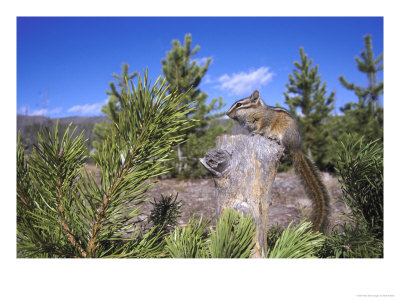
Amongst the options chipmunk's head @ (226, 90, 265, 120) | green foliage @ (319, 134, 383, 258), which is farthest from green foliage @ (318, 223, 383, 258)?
chipmunk's head @ (226, 90, 265, 120)

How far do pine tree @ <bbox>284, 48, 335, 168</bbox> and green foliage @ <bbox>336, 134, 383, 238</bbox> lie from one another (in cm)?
418

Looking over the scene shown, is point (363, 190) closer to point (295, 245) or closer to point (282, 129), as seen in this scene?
point (295, 245)

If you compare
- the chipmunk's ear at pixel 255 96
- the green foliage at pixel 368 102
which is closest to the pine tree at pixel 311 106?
the green foliage at pixel 368 102

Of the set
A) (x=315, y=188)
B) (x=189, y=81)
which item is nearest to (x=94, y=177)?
(x=315, y=188)

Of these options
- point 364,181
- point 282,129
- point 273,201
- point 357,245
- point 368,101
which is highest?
point 368,101

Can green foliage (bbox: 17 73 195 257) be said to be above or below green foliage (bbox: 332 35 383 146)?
below

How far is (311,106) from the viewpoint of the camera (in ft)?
15.9

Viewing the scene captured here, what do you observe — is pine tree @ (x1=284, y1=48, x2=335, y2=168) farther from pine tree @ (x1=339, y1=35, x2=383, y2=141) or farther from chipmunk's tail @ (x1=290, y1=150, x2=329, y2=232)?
chipmunk's tail @ (x1=290, y1=150, x2=329, y2=232)

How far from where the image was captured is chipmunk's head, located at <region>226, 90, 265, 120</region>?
4.52 feet

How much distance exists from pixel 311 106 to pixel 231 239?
190 inches
